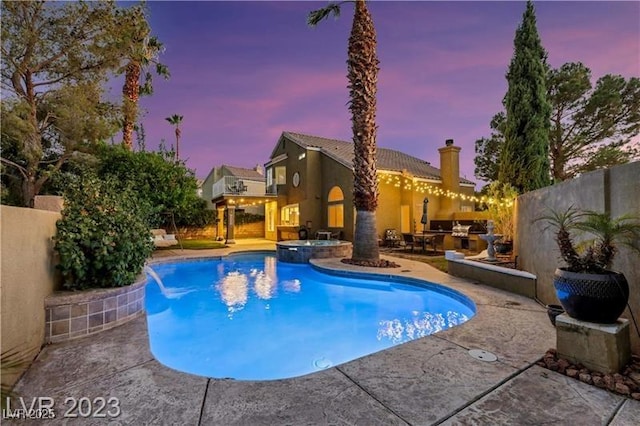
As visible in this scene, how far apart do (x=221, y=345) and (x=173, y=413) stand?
2.78 m

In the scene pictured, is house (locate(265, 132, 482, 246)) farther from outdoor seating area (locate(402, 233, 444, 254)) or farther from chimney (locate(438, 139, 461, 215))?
outdoor seating area (locate(402, 233, 444, 254))

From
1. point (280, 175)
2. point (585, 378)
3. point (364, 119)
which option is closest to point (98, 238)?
point (585, 378)

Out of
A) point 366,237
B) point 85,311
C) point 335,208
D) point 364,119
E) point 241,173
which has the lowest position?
point 85,311

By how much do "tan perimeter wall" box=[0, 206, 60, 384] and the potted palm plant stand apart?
4981 mm

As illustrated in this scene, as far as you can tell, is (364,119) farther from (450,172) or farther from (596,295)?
(450,172)

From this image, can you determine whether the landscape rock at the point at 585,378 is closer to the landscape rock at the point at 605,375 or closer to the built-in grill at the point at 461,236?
the landscape rock at the point at 605,375

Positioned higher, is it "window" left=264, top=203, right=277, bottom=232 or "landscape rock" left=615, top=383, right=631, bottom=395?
"window" left=264, top=203, right=277, bottom=232

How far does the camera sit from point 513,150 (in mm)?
11039

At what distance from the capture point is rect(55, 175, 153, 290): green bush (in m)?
4.01

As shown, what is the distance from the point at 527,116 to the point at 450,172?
274 inches

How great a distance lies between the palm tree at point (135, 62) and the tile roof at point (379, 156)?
30.7 ft

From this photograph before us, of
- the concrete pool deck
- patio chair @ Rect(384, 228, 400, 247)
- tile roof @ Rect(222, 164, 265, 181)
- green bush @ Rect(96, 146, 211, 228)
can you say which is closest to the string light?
patio chair @ Rect(384, 228, 400, 247)

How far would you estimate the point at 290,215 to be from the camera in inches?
810

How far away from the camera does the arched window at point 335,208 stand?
1748cm
